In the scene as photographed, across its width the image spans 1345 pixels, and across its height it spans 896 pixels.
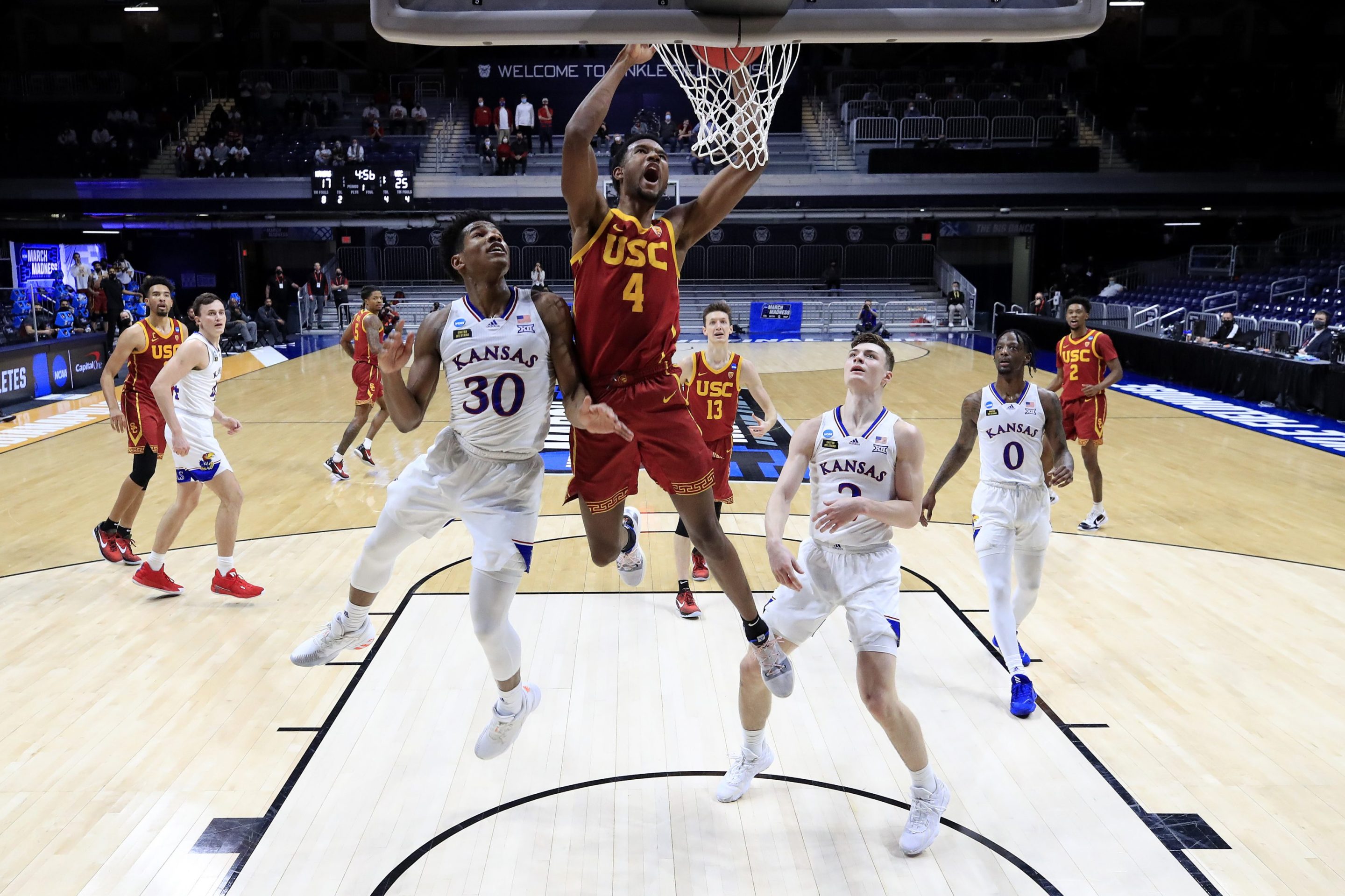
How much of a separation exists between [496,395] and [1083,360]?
6.39 m

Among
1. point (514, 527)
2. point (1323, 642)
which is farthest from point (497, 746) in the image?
point (1323, 642)

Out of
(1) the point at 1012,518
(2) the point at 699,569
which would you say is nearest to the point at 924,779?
(1) the point at 1012,518

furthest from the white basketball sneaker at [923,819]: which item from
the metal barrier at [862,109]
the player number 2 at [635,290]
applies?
the metal barrier at [862,109]

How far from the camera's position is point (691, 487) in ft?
14.0

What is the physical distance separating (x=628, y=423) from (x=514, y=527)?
621 millimetres

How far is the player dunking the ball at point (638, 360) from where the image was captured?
4125mm

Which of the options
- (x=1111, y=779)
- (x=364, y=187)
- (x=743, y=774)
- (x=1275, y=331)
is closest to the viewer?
(x=743, y=774)

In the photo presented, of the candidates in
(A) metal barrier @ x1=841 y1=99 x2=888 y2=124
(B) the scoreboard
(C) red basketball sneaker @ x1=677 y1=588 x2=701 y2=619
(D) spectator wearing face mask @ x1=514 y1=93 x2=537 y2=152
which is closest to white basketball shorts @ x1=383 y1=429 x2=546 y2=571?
(C) red basketball sneaker @ x1=677 y1=588 x2=701 y2=619

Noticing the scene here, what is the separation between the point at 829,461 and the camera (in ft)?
14.0

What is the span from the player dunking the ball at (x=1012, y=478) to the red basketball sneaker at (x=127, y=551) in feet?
18.3

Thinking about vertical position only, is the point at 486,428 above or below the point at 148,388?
above

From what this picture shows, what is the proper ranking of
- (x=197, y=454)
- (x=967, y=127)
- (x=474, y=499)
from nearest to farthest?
(x=474, y=499) → (x=197, y=454) → (x=967, y=127)

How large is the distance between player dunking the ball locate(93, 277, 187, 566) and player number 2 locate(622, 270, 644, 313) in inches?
168

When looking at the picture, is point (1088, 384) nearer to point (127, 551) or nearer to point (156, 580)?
point (156, 580)
